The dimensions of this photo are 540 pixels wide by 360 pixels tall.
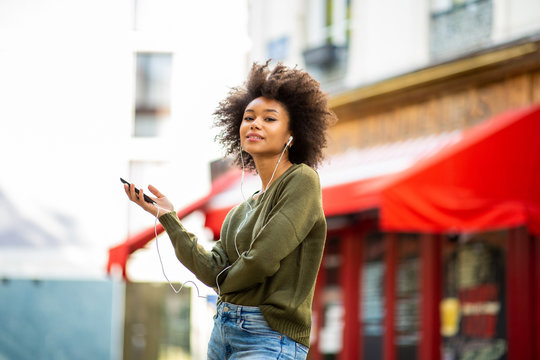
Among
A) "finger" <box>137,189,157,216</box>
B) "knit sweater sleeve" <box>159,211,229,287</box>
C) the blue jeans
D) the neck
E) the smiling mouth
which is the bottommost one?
the blue jeans

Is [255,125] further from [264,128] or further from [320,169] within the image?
[320,169]

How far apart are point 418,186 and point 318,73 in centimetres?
431

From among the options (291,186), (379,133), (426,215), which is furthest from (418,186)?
(291,186)

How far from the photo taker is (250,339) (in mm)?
2965

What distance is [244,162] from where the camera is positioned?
362 centimetres

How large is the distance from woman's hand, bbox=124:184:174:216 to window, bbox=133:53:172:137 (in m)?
16.8

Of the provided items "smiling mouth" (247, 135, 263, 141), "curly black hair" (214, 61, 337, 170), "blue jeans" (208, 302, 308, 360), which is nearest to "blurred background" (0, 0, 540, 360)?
"curly black hair" (214, 61, 337, 170)

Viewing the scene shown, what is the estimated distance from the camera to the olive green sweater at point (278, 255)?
9.57 feet

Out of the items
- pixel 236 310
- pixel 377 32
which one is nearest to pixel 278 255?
pixel 236 310

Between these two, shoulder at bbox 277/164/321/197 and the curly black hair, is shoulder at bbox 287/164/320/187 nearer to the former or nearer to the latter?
shoulder at bbox 277/164/321/197

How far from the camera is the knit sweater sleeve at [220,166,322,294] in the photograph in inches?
114

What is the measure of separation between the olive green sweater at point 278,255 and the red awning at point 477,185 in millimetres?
3916

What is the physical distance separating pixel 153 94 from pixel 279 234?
17394 millimetres

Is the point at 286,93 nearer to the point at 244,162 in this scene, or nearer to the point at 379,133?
the point at 244,162
